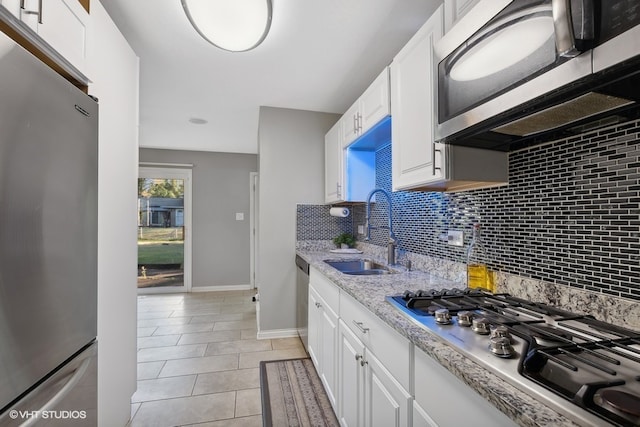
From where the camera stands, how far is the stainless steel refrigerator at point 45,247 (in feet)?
2.57

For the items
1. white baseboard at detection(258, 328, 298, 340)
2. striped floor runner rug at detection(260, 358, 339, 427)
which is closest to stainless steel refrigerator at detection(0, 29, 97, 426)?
striped floor runner rug at detection(260, 358, 339, 427)

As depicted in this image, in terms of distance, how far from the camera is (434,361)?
32.0 inches

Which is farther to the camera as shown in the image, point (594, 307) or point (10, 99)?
point (594, 307)

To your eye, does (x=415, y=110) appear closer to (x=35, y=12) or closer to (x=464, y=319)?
(x=464, y=319)

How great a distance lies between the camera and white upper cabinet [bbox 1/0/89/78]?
2.97 feet

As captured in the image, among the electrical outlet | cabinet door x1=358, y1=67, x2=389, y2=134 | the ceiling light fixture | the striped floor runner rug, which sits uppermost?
the ceiling light fixture

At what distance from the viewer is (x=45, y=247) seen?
919mm

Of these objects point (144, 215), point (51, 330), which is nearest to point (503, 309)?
point (51, 330)

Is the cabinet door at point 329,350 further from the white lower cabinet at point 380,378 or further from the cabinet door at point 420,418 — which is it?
the cabinet door at point 420,418

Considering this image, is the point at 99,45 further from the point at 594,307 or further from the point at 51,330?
the point at 594,307

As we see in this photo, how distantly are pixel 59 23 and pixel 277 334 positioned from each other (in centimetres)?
285

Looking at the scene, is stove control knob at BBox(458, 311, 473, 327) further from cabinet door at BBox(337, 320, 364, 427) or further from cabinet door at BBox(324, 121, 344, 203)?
cabinet door at BBox(324, 121, 344, 203)

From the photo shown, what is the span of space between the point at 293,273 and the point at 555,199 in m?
2.44

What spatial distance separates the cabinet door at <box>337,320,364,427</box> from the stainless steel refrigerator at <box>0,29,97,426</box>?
42.3 inches
